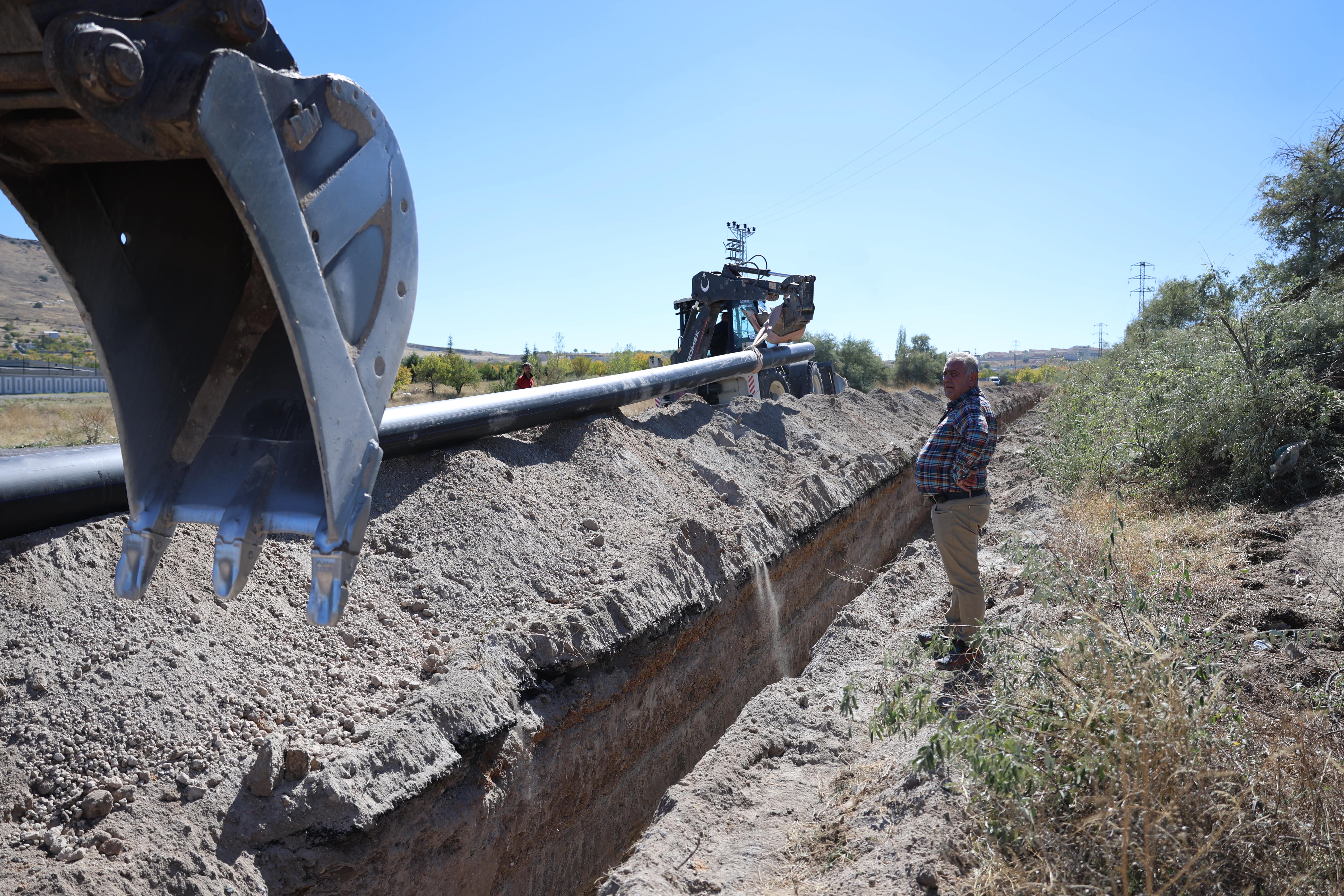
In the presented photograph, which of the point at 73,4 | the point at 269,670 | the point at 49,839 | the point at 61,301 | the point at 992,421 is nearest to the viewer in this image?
the point at 73,4

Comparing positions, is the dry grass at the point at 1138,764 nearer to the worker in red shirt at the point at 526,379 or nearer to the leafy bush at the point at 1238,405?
the leafy bush at the point at 1238,405

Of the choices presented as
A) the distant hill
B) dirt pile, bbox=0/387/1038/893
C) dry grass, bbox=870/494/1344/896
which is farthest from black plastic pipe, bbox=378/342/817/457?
the distant hill

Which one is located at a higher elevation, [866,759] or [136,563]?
[136,563]

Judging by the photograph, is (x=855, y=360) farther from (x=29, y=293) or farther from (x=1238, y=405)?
(x=29, y=293)

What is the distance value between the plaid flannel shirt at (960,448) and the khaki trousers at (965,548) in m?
0.11

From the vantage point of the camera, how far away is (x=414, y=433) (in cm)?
473

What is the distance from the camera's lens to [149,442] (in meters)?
2.01

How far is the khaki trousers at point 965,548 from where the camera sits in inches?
180

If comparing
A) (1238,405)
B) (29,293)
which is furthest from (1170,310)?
(29,293)

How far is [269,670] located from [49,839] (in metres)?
0.93

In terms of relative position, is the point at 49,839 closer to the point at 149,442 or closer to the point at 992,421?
the point at 149,442

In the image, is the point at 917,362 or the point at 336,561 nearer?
the point at 336,561

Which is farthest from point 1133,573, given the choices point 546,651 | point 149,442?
point 149,442

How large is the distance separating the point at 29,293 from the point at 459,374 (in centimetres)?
6468
